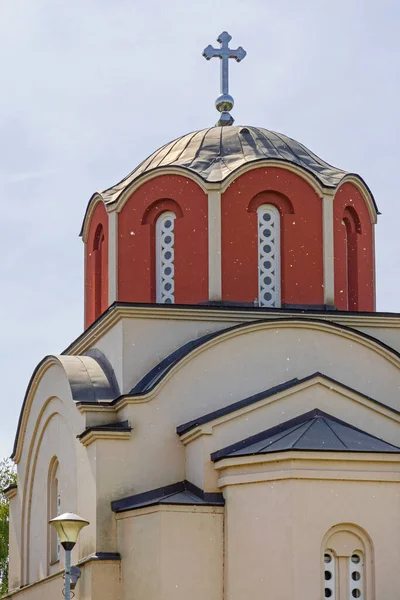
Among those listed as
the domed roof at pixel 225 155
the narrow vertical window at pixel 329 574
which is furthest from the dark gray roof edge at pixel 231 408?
the domed roof at pixel 225 155

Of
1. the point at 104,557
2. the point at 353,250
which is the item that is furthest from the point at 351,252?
the point at 104,557

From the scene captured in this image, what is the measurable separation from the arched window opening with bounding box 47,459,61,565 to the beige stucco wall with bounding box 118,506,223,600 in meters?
3.69

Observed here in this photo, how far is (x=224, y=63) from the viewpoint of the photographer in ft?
75.5

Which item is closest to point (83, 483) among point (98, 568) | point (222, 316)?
point (98, 568)

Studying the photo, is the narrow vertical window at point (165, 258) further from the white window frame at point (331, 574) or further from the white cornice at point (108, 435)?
the white window frame at point (331, 574)

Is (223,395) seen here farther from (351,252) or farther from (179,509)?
(351,252)

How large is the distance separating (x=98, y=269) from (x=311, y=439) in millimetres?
6223

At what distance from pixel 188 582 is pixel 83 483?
2654 millimetres

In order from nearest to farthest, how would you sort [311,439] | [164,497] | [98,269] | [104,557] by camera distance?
[311,439] → [164,497] → [104,557] → [98,269]

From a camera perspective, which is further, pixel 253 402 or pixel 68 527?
pixel 253 402

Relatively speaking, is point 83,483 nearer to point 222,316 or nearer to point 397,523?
point 222,316

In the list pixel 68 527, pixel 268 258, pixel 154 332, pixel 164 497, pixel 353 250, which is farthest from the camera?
pixel 353 250

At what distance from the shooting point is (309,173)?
20.7 meters

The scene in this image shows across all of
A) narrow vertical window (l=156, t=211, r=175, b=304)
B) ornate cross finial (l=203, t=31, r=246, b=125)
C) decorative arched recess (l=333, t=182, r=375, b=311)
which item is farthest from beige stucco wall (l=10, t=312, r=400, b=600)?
ornate cross finial (l=203, t=31, r=246, b=125)
